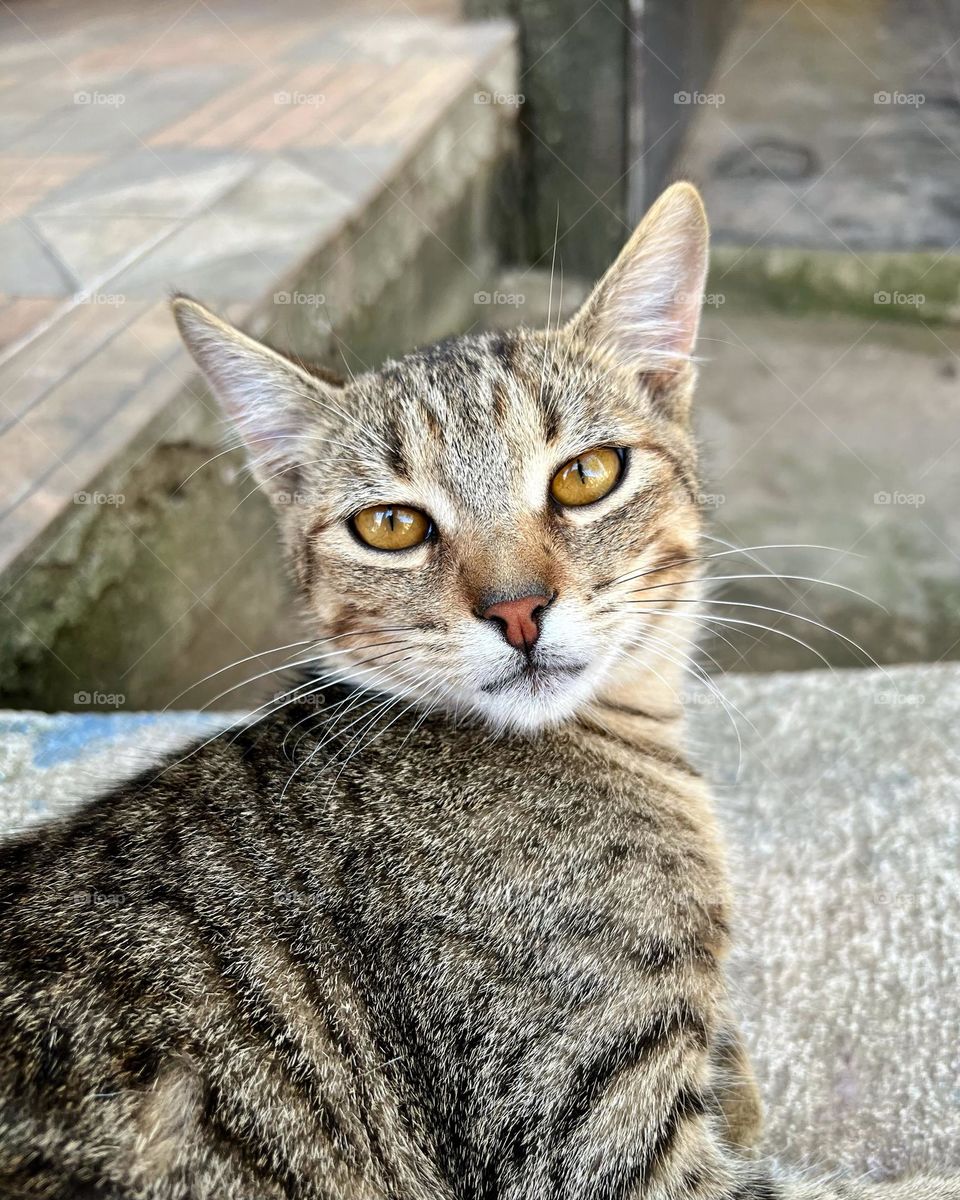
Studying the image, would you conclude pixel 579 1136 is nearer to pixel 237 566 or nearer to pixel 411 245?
pixel 237 566

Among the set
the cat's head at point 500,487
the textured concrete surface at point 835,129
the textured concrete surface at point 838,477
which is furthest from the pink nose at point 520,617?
the textured concrete surface at point 835,129

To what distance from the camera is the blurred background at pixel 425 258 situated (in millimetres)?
3668

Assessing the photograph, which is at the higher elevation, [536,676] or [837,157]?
[536,676]

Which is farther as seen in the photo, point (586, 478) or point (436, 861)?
point (586, 478)

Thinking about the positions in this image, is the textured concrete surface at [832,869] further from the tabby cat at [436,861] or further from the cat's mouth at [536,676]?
the cat's mouth at [536,676]

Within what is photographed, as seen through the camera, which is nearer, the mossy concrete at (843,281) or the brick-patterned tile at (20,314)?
the brick-patterned tile at (20,314)

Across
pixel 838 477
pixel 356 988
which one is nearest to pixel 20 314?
pixel 356 988

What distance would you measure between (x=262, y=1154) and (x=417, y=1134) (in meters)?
0.28

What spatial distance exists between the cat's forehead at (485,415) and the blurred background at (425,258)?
0.43 m

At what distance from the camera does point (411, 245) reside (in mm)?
5375

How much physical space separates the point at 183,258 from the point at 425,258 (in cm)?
147

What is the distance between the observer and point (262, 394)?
2.45 meters

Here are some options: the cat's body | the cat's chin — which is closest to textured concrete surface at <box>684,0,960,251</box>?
the cat's chin

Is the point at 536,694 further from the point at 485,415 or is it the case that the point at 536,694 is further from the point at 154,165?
the point at 154,165
